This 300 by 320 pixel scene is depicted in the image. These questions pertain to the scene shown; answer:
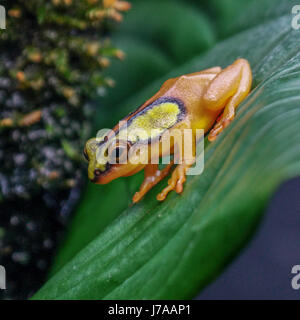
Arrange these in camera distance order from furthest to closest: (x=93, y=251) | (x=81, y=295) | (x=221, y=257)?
1. (x=93, y=251)
2. (x=81, y=295)
3. (x=221, y=257)

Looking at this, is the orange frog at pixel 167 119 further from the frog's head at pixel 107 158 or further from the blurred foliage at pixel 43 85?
the blurred foliage at pixel 43 85

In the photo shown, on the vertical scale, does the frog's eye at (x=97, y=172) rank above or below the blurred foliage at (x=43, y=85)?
below

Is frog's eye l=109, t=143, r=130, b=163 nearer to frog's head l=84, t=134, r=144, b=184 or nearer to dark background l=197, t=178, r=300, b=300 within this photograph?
frog's head l=84, t=134, r=144, b=184

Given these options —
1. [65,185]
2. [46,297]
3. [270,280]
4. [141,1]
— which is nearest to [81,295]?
[46,297]

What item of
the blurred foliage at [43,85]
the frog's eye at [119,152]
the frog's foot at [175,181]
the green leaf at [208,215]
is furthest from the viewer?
the blurred foliage at [43,85]

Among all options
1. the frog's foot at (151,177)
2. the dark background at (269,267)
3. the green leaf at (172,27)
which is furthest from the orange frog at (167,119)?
the green leaf at (172,27)

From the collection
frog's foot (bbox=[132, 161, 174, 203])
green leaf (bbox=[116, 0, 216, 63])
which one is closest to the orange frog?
frog's foot (bbox=[132, 161, 174, 203])
